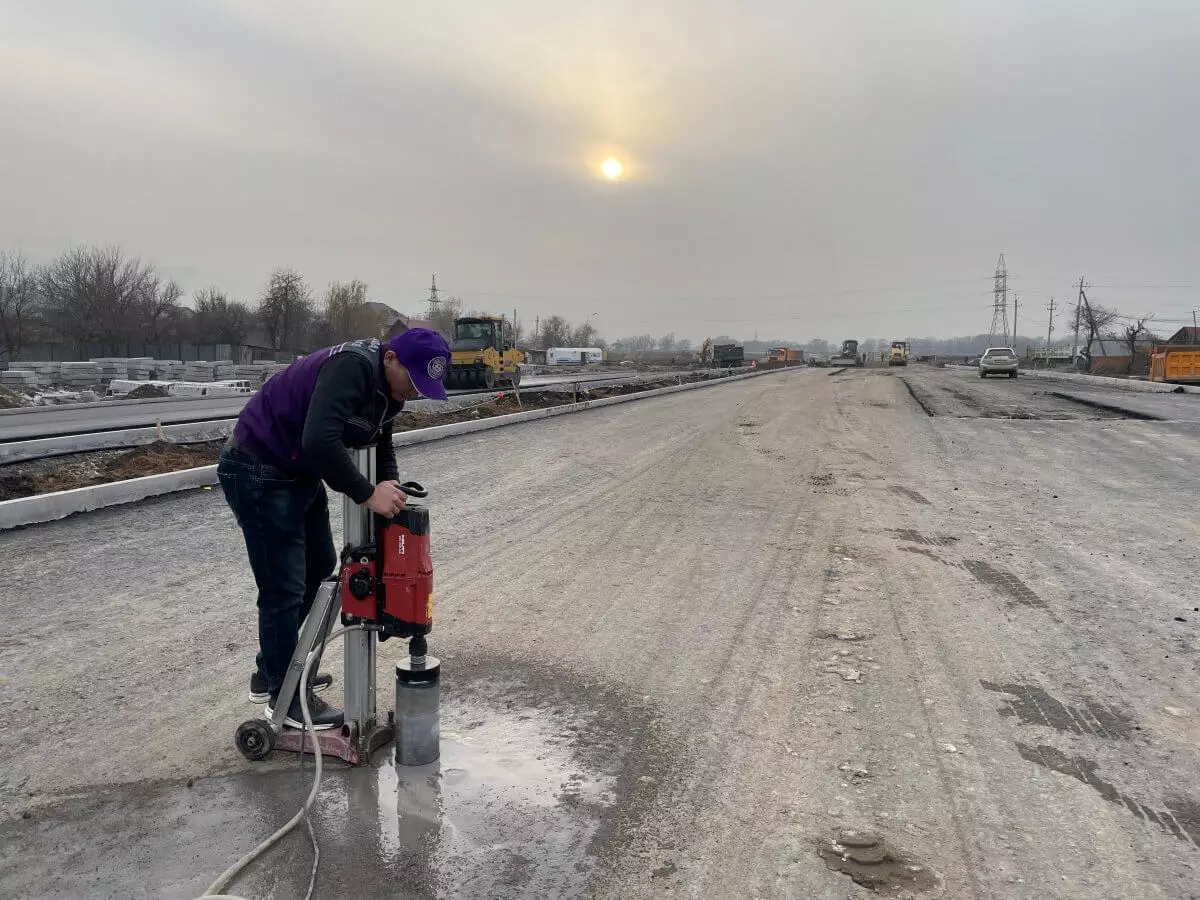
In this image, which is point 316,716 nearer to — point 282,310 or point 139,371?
point 139,371

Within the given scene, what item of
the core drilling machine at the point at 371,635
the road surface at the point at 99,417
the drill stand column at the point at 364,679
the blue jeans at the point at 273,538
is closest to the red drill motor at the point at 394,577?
the core drilling machine at the point at 371,635

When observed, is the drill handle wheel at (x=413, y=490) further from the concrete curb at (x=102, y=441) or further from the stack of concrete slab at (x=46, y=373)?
the stack of concrete slab at (x=46, y=373)

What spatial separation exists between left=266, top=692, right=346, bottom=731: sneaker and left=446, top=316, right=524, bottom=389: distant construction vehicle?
24.4m

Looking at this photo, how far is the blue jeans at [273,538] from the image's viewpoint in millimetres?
3162

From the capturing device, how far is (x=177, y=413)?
1794 cm

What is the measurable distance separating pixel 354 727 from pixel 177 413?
17.4m

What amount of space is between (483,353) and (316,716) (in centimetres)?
2535

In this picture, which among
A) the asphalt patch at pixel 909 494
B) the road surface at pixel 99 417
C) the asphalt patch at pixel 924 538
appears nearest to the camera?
the asphalt patch at pixel 924 538

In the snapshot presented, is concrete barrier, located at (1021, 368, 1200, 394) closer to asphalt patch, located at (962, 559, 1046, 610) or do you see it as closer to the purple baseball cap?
asphalt patch, located at (962, 559, 1046, 610)

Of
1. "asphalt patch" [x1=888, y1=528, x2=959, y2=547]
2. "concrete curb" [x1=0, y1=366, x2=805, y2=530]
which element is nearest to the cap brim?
"concrete curb" [x1=0, y1=366, x2=805, y2=530]

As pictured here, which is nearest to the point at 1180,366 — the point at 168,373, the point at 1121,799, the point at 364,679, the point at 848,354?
the point at 1121,799

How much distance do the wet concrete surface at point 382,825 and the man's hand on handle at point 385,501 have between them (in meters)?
1.09

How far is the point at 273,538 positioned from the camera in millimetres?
3197

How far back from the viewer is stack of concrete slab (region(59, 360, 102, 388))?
29.7 m
